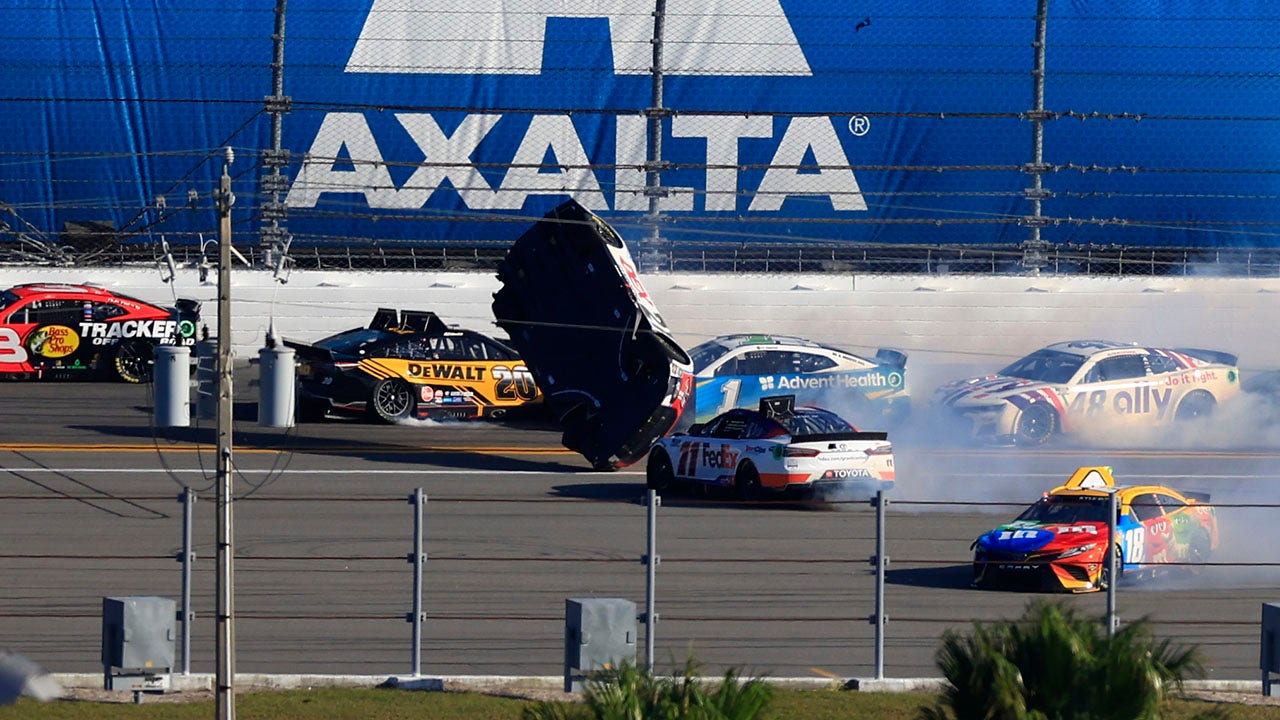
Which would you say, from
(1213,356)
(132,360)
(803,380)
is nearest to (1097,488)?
(803,380)

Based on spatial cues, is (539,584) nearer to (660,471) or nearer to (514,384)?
(660,471)

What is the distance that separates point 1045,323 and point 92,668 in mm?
18808

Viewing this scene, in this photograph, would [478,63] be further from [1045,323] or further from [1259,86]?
[1259,86]

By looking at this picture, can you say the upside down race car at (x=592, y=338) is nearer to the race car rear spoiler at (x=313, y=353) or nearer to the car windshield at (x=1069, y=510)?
the race car rear spoiler at (x=313, y=353)

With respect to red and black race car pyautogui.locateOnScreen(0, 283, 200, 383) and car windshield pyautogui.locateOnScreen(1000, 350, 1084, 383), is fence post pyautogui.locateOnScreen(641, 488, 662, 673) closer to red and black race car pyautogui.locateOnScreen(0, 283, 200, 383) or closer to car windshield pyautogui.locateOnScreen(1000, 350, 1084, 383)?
car windshield pyautogui.locateOnScreen(1000, 350, 1084, 383)

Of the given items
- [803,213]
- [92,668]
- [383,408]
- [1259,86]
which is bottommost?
[92,668]

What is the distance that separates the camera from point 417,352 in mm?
22406

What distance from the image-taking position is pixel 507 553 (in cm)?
A: 1455

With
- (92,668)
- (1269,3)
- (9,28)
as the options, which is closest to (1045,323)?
(1269,3)

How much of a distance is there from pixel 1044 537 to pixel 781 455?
397 cm

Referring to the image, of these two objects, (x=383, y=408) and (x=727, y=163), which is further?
(x=727, y=163)

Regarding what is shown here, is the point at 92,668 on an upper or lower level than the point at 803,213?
lower

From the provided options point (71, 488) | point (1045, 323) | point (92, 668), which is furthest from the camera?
point (1045, 323)

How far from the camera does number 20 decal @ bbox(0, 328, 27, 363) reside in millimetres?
23828
